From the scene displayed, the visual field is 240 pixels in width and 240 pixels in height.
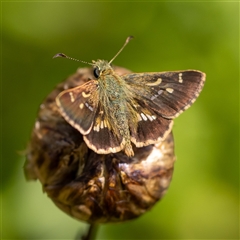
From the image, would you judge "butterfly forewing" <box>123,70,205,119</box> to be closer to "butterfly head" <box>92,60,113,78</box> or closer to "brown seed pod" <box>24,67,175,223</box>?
"butterfly head" <box>92,60,113,78</box>

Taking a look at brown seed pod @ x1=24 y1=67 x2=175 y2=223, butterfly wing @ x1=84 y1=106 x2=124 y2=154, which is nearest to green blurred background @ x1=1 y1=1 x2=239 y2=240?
brown seed pod @ x1=24 y1=67 x2=175 y2=223

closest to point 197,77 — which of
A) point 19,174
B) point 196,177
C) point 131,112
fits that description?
point 131,112

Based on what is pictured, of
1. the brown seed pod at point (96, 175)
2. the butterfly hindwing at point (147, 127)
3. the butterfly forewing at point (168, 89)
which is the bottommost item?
the brown seed pod at point (96, 175)

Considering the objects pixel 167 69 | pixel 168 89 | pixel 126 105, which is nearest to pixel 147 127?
pixel 126 105

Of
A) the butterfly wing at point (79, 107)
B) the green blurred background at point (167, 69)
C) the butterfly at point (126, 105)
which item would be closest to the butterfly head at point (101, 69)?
the butterfly at point (126, 105)

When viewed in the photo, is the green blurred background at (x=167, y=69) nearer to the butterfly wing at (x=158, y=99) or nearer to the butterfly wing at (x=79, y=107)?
the butterfly wing at (x=158, y=99)

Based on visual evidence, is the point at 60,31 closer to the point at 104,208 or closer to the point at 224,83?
the point at 224,83
